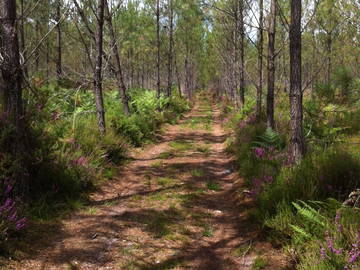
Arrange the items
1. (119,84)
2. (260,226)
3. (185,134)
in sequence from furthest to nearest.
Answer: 1. (185,134)
2. (119,84)
3. (260,226)

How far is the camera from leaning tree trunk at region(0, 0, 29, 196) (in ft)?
13.8

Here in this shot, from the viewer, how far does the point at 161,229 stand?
4.51 metres

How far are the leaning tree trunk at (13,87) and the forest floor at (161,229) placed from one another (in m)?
0.83

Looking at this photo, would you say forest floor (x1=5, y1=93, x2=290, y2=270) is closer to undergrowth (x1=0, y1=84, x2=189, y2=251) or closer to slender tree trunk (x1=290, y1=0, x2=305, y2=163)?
undergrowth (x1=0, y1=84, x2=189, y2=251)

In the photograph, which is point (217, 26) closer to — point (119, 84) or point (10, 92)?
point (119, 84)

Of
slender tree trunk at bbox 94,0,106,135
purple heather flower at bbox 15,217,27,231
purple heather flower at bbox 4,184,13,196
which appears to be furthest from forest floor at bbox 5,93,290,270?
slender tree trunk at bbox 94,0,106,135

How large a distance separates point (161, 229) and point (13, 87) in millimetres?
2764

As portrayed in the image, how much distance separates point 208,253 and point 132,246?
3.07ft

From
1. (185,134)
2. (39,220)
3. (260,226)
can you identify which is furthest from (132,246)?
(185,134)

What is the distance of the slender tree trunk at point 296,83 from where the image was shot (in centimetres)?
477

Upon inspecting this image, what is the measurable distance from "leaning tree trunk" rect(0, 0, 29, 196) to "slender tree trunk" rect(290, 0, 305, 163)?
3.85m

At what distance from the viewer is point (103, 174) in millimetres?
6582

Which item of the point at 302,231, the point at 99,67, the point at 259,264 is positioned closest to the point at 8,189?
the point at 259,264

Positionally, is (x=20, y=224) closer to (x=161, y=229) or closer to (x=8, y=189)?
(x=8, y=189)
